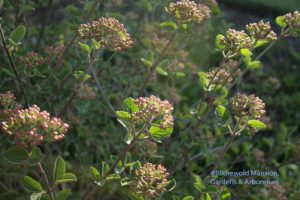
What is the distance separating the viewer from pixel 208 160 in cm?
263

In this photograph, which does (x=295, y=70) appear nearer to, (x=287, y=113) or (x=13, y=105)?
(x=287, y=113)

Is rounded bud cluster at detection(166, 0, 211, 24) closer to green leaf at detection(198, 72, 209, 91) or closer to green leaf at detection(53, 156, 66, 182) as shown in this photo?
green leaf at detection(198, 72, 209, 91)

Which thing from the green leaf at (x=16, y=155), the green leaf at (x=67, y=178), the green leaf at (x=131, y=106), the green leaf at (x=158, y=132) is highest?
the green leaf at (x=131, y=106)

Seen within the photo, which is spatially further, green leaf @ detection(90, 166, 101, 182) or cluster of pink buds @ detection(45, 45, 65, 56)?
cluster of pink buds @ detection(45, 45, 65, 56)

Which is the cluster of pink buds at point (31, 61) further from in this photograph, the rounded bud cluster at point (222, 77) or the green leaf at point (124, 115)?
the rounded bud cluster at point (222, 77)

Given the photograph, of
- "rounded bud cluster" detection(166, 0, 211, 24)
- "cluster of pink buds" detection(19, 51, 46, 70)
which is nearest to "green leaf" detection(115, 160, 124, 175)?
"cluster of pink buds" detection(19, 51, 46, 70)

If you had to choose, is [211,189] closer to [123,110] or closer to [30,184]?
[123,110]

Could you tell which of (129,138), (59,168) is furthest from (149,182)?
(59,168)

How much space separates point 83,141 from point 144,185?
0.89m

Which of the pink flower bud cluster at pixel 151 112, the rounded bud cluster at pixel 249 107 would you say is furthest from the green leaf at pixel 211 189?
the pink flower bud cluster at pixel 151 112

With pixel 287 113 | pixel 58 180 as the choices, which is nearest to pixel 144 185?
pixel 58 180

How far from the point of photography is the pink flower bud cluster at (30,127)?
1.22 metres

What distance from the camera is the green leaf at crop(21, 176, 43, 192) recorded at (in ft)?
4.62

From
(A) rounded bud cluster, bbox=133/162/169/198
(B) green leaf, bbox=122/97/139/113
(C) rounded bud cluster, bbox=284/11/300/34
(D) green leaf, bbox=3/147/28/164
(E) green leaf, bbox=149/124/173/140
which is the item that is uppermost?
(C) rounded bud cluster, bbox=284/11/300/34
